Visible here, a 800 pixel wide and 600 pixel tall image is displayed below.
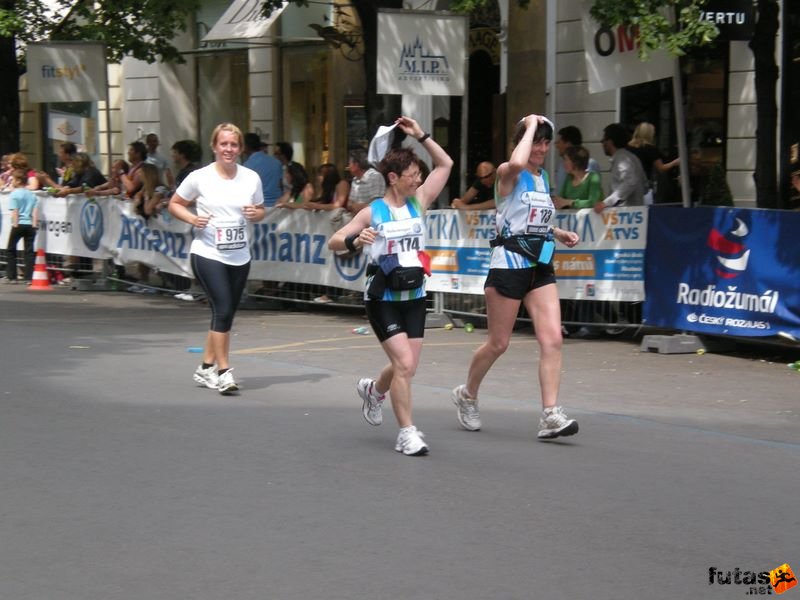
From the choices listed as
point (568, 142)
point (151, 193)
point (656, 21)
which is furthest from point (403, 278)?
point (151, 193)

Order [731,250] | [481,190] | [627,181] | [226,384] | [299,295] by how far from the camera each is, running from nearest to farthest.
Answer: [226,384] < [731,250] < [627,181] < [481,190] < [299,295]

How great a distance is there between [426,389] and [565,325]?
331cm

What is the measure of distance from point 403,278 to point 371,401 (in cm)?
94

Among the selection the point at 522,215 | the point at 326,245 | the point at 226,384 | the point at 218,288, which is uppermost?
the point at 522,215

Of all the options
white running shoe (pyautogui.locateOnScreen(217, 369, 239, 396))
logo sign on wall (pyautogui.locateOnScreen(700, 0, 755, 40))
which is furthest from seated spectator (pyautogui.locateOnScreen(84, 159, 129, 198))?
A: white running shoe (pyautogui.locateOnScreen(217, 369, 239, 396))

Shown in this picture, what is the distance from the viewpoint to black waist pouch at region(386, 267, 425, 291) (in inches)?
296

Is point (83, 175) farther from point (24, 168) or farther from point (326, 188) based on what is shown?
point (326, 188)

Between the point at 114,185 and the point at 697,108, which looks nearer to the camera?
the point at 697,108

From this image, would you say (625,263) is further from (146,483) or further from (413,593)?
(413,593)

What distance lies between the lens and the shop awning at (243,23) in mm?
22047

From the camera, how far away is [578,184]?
1316cm

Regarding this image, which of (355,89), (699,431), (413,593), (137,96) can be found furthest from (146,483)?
(137,96)

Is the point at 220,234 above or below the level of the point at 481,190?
below

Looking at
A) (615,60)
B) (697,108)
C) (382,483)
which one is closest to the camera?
(382,483)
